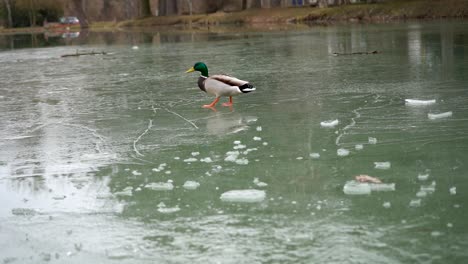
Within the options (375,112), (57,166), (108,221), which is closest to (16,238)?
(108,221)

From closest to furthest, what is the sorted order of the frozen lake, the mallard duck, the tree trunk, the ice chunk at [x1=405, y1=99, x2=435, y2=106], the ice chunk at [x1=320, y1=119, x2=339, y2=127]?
the frozen lake
the ice chunk at [x1=320, y1=119, x2=339, y2=127]
the ice chunk at [x1=405, y1=99, x2=435, y2=106]
the mallard duck
the tree trunk

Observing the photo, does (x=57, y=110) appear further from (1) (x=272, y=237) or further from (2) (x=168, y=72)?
(1) (x=272, y=237)

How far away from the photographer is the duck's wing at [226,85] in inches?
329

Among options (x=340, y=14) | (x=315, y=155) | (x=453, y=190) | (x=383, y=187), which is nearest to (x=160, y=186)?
(x=315, y=155)

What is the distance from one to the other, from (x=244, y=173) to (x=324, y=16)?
3689cm

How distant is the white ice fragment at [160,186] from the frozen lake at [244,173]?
0.04 feet

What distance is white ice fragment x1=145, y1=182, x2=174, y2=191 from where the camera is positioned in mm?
4980

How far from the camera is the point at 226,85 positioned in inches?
332

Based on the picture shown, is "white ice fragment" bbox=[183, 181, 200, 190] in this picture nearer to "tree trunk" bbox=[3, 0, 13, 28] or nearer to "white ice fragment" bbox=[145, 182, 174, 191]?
"white ice fragment" bbox=[145, 182, 174, 191]

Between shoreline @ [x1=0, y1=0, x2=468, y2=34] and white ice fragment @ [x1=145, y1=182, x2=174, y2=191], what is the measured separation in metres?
29.2

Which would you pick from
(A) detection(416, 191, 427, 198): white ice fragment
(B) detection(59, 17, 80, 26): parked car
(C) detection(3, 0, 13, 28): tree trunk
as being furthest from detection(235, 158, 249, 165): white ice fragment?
(B) detection(59, 17, 80, 26): parked car

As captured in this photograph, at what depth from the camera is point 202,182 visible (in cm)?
508

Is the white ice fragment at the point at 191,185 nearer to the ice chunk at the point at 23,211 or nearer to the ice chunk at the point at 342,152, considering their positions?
the ice chunk at the point at 23,211

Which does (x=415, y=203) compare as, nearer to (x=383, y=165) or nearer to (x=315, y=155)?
(x=383, y=165)
